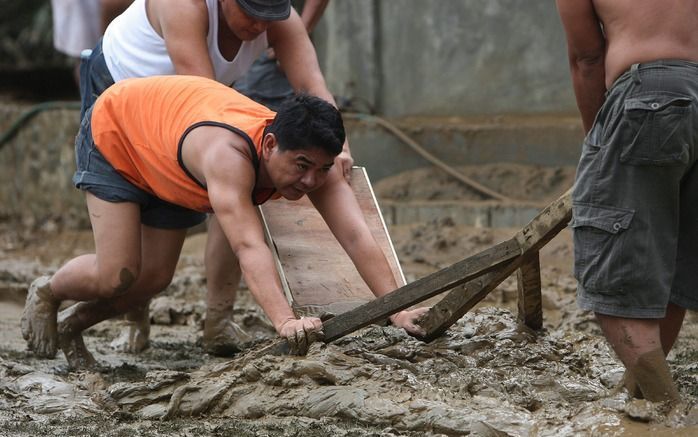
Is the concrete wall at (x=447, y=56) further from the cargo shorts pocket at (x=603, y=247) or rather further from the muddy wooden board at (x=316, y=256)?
the cargo shorts pocket at (x=603, y=247)

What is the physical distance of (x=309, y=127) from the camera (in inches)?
159

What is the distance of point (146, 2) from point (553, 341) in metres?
2.19

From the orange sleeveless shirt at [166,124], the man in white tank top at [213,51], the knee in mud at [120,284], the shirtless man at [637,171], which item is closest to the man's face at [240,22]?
the man in white tank top at [213,51]

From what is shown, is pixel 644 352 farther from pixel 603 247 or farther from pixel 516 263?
pixel 516 263

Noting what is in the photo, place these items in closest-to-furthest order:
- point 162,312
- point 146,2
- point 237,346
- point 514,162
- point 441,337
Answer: point 441,337 < point 146,2 < point 237,346 < point 162,312 < point 514,162

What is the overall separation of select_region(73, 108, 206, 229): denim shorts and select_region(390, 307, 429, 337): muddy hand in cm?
→ 108

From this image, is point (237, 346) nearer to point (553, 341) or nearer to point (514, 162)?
point (553, 341)

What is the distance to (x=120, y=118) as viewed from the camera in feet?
15.2

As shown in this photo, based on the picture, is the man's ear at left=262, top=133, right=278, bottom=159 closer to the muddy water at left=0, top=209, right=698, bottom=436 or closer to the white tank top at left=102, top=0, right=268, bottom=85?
the muddy water at left=0, top=209, right=698, bottom=436

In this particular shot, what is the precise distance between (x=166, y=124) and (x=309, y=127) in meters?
0.69

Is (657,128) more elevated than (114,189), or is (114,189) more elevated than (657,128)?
(657,128)

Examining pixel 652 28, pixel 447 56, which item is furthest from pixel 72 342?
pixel 447 56

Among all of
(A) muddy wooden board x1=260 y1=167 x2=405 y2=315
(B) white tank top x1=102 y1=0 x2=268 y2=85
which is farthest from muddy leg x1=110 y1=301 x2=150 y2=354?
(B) white tank top x1=102 y1=0 x2=268 y2=85

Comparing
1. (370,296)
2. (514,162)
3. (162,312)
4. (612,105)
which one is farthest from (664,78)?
(514,162)
